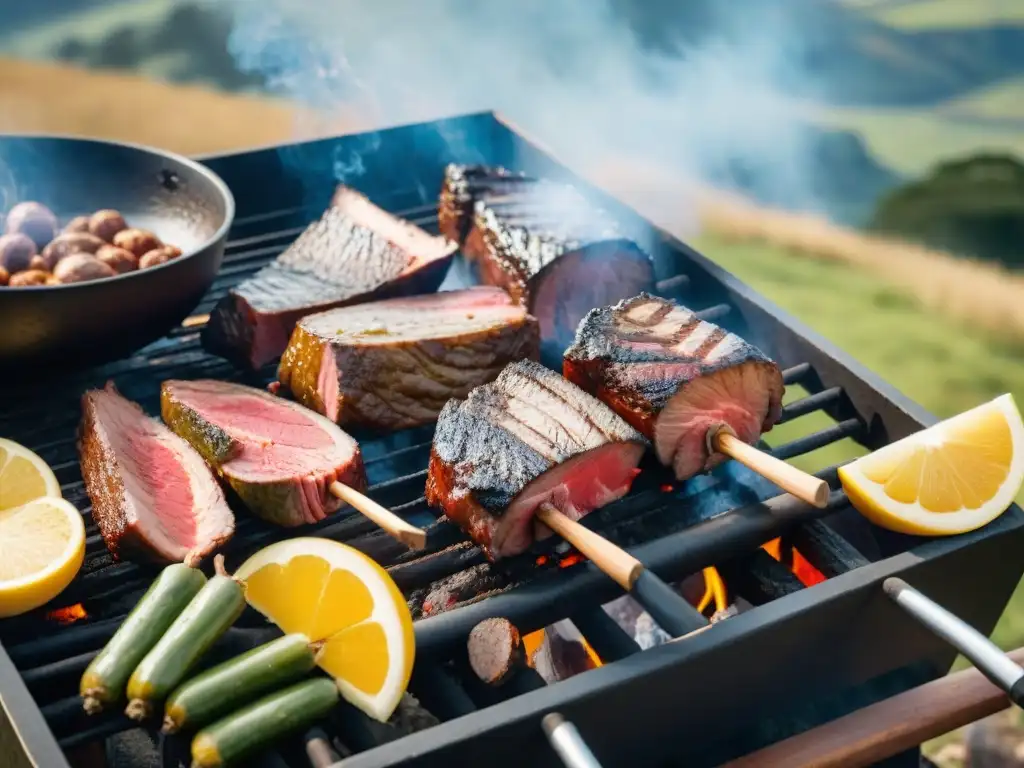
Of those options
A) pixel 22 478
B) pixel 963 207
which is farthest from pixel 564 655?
pixel 963 207

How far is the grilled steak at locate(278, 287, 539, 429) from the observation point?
3.43 metres

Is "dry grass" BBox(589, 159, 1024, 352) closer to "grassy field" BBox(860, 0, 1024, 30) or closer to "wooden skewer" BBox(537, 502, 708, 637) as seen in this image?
"grassy field" BBox(860, 0, 1024, 30)

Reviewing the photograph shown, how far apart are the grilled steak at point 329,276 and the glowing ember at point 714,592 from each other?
1512 mm

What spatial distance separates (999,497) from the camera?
2902mm

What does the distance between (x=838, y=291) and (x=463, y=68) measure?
3020 millimetres

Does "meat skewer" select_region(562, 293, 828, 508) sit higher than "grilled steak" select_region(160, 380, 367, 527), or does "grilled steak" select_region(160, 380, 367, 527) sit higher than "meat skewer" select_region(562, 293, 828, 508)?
"meat skewer" select_region(562, 293, 828, 508)

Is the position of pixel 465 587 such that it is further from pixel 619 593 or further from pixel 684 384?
pixel 684 384

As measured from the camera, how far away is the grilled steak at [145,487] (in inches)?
114

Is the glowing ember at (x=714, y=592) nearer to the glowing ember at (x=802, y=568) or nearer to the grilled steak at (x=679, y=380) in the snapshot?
the glowing ember at (x=802, y=568)

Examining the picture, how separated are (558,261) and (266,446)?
130 cm

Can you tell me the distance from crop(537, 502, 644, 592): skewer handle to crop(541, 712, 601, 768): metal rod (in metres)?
0.40

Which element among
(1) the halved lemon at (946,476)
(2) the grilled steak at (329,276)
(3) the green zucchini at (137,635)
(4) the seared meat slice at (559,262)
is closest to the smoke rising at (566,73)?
(2) the grilled steak at (329,276)

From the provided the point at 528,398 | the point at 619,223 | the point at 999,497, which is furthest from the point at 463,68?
the point at 999,497

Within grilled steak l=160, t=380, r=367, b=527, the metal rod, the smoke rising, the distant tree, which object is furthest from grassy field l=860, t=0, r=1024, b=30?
the metal rod
